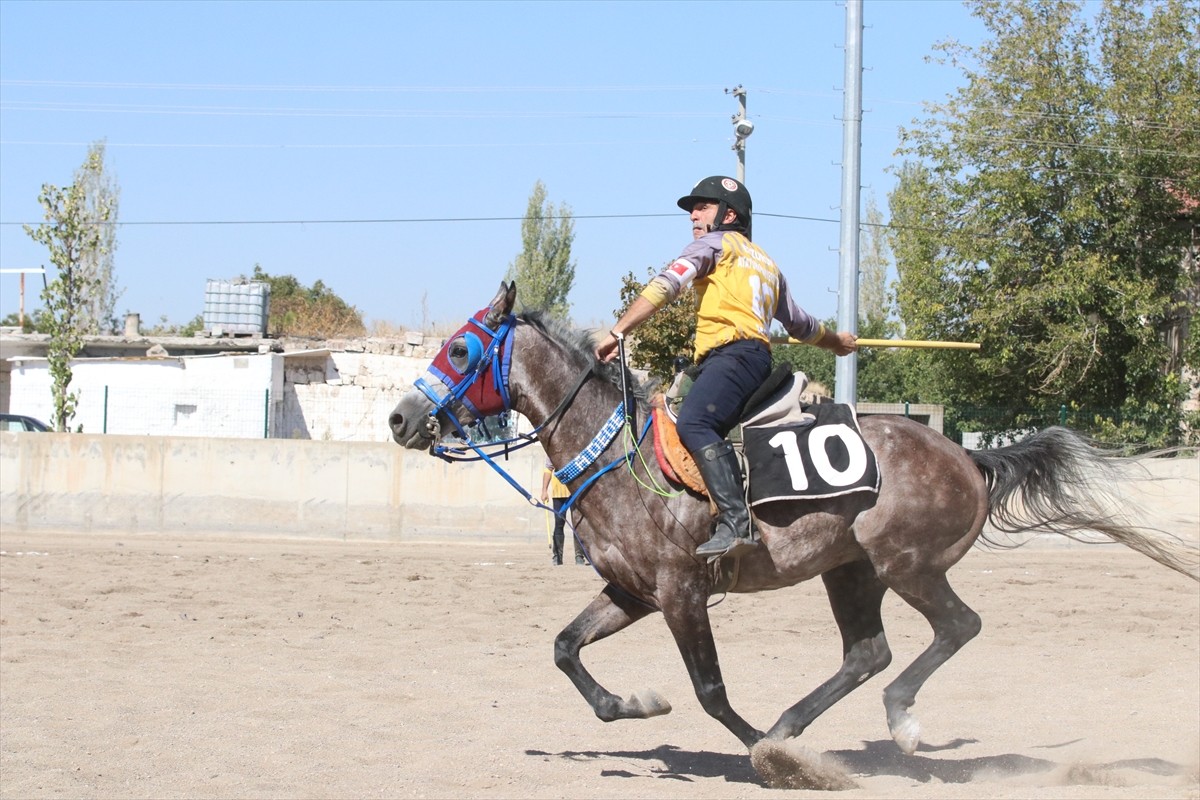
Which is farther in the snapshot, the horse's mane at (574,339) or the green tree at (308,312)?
the green tree at (308,312)

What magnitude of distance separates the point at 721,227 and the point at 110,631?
6.55 meters

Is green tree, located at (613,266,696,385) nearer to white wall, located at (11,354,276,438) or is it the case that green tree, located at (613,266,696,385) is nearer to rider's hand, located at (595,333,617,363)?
white wall, located at (11,354,276,438)

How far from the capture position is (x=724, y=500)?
5.74 m

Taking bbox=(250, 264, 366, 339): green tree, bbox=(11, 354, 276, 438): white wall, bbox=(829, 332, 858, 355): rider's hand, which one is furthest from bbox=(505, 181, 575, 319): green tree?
bbox=(829, 332, 858, 355): rider's hand

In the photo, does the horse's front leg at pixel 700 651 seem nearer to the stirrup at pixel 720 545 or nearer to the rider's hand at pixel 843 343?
the stirrup at pixel 720 545

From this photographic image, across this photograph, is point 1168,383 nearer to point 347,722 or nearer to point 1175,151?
point 1175,151

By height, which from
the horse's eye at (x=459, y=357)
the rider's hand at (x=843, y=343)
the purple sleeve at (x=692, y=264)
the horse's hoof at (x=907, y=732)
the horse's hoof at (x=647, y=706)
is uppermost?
the purple sleeve at (x=692, y=264)

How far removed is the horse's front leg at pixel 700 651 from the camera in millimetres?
5867

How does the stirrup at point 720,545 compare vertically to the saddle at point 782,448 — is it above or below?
below

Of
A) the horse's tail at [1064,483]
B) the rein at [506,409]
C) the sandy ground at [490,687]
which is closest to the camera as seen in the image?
the rein at [506,409]

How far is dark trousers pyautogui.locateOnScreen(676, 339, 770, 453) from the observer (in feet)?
19.2

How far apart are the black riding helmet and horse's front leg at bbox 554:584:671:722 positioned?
1.95 metres

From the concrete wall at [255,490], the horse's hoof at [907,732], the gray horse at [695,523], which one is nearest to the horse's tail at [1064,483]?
the gray horse at [695,523]

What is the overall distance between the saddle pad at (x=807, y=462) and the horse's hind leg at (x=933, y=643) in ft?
2.07
